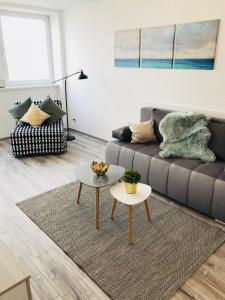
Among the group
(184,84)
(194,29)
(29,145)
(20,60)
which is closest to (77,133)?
(29,145)

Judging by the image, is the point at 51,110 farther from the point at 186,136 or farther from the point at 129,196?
the point at 129,196

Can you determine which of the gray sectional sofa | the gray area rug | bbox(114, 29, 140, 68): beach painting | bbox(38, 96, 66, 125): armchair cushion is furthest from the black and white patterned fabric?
bbox(114, 29, 140, 68): beach painting

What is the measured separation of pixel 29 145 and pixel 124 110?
1.63 meters

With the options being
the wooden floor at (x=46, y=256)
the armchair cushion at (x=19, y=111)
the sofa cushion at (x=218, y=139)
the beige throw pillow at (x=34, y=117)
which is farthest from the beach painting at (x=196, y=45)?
the armchair cushion at (x=19, y=111)

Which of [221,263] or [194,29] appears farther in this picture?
[194,29]

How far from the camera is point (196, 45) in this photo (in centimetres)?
295

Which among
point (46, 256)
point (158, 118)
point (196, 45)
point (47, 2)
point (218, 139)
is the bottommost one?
point (46, 256)

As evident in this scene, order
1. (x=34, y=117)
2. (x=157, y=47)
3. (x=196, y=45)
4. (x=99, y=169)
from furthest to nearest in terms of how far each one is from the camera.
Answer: (x=34, y=117), (x=157, y=47), (x=196, y=45), (x=99, y=169)

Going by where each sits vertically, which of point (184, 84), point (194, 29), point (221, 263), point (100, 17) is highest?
point (100, 17)

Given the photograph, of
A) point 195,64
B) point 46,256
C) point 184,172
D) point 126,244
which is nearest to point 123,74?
point 195,64

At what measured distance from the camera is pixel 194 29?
292cm

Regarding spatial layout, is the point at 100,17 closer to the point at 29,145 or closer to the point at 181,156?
the point at 29,145

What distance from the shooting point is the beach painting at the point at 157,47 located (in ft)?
10.5

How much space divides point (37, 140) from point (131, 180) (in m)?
2.25
